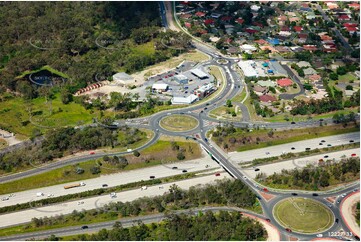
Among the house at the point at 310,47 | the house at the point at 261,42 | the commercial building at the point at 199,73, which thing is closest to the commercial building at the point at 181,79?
the commercial building at the point at 199,73

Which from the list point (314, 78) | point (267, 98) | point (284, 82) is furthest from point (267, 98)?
point (314, 78)

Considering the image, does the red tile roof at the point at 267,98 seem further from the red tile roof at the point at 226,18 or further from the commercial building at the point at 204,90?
the red tile roof at the point at 226,18

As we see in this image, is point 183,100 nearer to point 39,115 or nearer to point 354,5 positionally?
point 39,115

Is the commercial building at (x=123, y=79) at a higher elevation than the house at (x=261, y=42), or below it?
below

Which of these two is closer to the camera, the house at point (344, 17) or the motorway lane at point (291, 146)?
the motorway lane at point (291, 146)

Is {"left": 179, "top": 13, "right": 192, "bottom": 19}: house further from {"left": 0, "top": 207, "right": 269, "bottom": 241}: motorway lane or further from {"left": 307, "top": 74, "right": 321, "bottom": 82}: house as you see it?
{"left": 0, "top": 207, "right": 269, "bottom": 241}: motorway lane

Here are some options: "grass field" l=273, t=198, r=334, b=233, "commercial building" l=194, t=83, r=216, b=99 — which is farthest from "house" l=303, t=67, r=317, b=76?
"grass field" l=273, t=198, r=334, b=233
